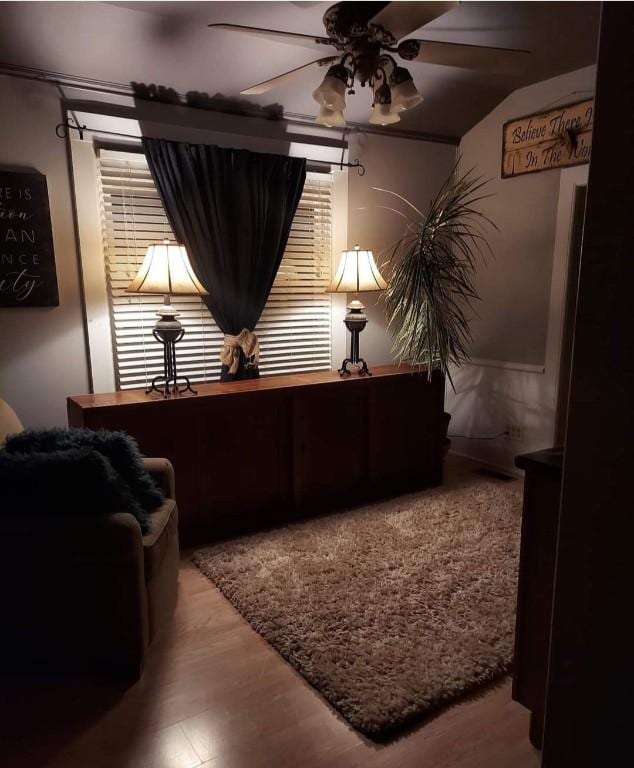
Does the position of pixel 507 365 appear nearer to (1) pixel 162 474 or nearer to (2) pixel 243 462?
(2) pixel 243 462

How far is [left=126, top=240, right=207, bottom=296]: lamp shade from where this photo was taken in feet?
8.45

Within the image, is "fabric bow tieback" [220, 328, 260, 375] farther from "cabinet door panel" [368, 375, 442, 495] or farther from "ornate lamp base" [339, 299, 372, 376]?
"cabinet door panel" [368, 375, 442, 495]

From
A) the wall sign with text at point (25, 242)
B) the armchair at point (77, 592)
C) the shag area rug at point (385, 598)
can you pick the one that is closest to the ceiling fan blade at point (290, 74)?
the wall sign with text at point (25, 242)

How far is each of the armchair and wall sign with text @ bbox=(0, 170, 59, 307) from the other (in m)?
1.51

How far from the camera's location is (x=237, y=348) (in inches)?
127

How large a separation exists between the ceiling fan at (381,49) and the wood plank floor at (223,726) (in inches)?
93.0

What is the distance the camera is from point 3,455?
1.74 metres

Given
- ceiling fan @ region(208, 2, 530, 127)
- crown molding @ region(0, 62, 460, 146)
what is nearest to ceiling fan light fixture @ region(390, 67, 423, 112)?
ceiling fan @ region(208, 2, 530, 127)

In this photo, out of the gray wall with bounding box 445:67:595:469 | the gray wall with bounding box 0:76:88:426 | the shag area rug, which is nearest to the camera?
the shag area rug

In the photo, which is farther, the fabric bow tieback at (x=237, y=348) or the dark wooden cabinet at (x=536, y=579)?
the fabric bow tieback at (x=237, y=348)

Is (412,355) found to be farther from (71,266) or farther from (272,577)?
(71,266)

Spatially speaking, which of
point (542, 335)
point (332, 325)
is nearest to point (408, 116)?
point (332, 325)

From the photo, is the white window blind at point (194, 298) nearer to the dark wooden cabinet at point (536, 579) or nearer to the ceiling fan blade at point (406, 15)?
the ceiling fan blade at point (406, 15)

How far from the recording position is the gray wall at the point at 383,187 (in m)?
3.87
